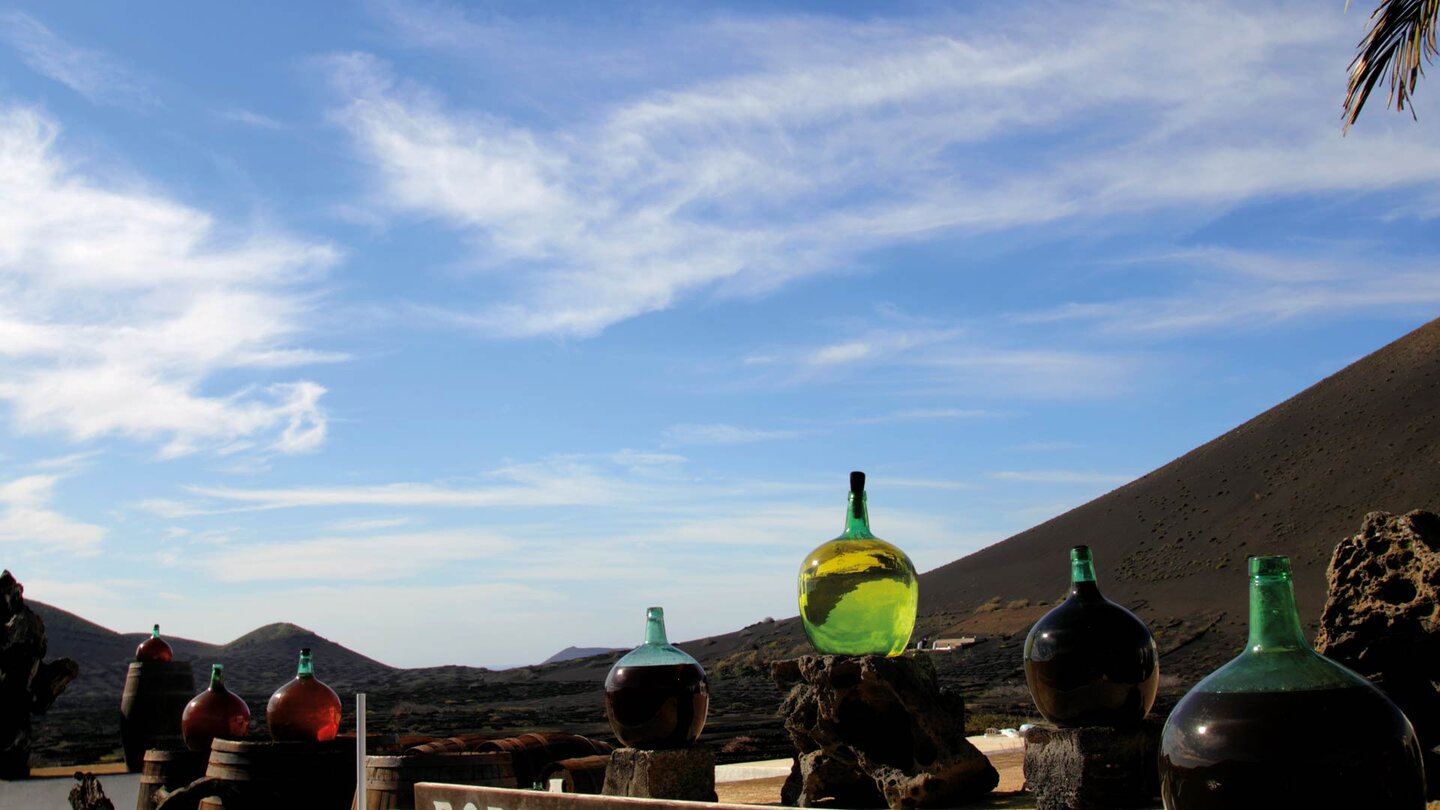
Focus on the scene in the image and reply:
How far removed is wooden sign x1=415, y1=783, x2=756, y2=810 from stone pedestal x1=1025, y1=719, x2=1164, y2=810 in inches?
54.4

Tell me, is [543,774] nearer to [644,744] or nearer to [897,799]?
[644,744]

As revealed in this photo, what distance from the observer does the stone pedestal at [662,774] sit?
696cm

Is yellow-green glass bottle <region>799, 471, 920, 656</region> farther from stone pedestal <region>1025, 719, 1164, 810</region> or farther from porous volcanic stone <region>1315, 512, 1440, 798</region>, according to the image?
porous volcanic stone <region>1315, 512, 1440, 798</region>

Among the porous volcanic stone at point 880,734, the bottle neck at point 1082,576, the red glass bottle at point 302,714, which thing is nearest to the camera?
the bottle neck at point 1082,576

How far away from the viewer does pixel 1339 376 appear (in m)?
69.9

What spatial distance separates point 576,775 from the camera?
1031 centimetres

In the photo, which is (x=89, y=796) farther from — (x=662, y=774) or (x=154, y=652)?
(x=662, y=774)

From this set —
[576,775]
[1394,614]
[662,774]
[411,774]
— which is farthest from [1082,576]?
[576,775]

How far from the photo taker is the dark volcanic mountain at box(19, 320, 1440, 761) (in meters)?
42.6

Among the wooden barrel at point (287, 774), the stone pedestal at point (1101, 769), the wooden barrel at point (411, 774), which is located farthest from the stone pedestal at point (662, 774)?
the wooden barrel at point (287, 774)

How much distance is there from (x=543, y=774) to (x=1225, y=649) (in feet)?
123

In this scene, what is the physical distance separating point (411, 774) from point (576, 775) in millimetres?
2199

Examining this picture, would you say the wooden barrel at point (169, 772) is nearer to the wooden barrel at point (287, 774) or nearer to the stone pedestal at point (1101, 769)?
the wooden barrel at point (287, 774)

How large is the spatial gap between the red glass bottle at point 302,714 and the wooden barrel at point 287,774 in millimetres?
419
